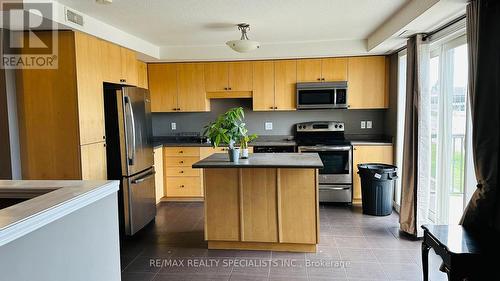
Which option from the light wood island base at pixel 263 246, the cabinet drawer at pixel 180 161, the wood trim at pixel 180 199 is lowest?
the light wood island base at pixel 263 246

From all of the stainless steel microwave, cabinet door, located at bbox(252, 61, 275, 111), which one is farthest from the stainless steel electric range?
cabinet door, located at bbox(252, 61, 275, 111)

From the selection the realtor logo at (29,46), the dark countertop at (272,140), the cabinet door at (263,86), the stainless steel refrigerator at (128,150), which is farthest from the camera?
the cabinet door at (263,86)

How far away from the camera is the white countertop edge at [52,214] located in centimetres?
130

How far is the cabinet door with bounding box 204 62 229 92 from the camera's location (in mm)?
5238

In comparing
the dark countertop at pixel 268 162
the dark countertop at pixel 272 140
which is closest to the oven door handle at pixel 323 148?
the dark countertop at pixel 272 140

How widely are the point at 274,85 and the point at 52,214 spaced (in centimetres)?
401

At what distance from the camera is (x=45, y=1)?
276 centimetres

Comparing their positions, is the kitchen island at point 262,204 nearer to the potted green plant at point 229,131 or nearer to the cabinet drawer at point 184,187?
the potted green plant at point 229,131

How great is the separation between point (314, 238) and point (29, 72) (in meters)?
3.11

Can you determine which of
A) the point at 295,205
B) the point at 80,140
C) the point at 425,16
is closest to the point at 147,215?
the point at 80,140

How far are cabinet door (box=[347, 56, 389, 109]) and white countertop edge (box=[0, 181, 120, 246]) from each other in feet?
12.7

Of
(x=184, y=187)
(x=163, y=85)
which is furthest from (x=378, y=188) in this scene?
(x=163, y=85)

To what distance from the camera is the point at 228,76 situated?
5.24 meters

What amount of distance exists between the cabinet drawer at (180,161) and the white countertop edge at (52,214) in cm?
299
